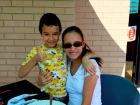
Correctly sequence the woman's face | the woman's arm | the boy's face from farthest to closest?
the boy's face, the woman's face, the woman's arm

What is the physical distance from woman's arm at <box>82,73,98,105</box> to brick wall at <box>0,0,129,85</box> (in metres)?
1.53

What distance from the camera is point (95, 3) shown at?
14.6ft

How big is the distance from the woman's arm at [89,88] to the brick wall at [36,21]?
1.53 m

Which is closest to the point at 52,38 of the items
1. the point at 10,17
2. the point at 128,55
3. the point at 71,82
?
the point at 71,82

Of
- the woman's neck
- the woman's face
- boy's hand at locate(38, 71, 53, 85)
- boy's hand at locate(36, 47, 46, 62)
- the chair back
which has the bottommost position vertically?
the chair back

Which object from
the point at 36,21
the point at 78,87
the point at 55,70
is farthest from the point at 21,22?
the point at 78,87

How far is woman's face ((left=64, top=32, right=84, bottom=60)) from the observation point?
7.81ft

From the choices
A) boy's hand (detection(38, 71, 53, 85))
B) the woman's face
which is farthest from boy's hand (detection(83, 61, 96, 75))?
boy's hand (detection(38, 71, 53, 85))

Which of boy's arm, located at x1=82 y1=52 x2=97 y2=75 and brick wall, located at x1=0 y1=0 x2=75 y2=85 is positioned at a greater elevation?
brick wall, located at x1=0 y1=0 x2=75 y2=85

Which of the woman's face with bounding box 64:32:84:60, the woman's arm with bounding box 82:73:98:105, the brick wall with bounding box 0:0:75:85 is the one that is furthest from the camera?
the brick wall with bounding box 0:0:75:85

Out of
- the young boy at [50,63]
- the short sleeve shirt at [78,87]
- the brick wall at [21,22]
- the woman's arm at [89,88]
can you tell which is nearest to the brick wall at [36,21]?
the brick wall at [21,22]

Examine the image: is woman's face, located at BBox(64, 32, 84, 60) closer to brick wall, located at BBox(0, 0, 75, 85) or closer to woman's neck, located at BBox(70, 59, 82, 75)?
woman's neck, located at BBox(70, 59, 82, 75)

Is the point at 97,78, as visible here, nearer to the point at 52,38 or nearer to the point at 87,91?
the point at 87,91

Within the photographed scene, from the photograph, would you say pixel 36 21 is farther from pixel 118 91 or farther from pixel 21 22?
pixel 118 91
